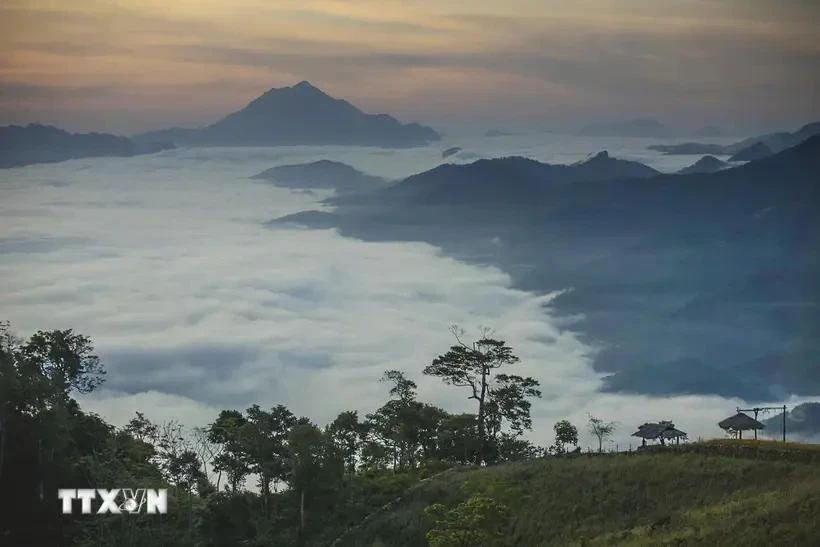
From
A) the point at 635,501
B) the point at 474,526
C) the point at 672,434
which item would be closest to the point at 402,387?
the point at 672,434

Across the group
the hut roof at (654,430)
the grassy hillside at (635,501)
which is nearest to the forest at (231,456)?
the grassy hillside at (635,501)

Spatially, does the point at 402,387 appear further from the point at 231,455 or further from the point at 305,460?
the point at 305,460

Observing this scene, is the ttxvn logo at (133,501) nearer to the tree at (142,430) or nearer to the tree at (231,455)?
the tree at (231,455)

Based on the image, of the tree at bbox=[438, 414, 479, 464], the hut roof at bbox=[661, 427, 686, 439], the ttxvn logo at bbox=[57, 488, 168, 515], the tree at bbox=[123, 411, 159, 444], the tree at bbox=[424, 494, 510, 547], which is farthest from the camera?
the tree at bbox=[123, 411, 159, 444]

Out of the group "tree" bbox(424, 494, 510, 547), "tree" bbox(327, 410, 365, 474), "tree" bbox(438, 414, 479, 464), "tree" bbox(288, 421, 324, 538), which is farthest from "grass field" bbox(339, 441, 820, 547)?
"tree" bbox(438, 414, 479, 464)

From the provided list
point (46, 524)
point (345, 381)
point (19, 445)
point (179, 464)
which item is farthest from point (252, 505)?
point (345, 381)

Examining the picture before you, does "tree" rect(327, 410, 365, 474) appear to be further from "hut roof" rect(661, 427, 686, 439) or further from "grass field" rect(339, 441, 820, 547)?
"hut roof" rect(661, 427, 686, 439)
